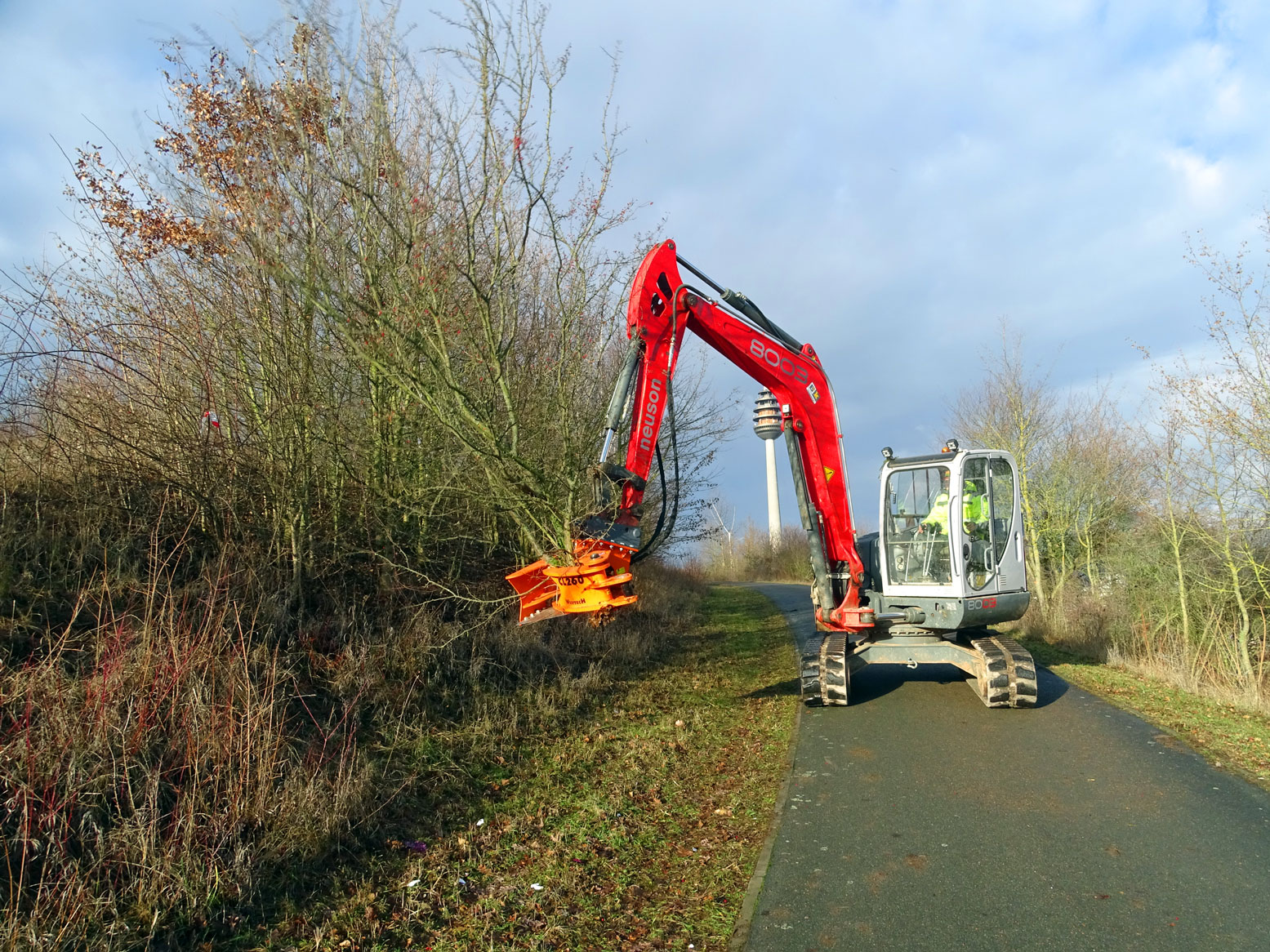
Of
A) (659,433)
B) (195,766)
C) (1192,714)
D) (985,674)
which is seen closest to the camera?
(195,766)

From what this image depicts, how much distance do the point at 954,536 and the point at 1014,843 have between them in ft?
15.9

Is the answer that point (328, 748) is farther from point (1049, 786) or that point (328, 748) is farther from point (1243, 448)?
point (1243, 448)

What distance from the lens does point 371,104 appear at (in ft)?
26.0

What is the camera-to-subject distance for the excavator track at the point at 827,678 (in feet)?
31.3

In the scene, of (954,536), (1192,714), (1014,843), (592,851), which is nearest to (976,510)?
(954,536)

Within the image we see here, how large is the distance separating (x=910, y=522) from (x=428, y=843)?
7.09 metres

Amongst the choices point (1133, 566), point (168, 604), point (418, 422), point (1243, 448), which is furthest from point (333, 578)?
point (1133, 566)

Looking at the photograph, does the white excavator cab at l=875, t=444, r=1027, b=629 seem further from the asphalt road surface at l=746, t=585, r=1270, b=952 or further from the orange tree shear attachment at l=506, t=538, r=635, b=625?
the orange tree shear attachment at l=506, t=538, r=635, b=625

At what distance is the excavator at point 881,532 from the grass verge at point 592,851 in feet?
5.79

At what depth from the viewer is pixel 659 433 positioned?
26.5 ft

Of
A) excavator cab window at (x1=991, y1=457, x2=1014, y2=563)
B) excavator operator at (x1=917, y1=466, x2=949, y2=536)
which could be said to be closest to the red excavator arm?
excavator operator at (x1=917, y1=466, x2=949, y2=536)

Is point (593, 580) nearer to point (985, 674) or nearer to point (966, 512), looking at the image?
point (985, 674)

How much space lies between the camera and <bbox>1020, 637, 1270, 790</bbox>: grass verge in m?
7.28

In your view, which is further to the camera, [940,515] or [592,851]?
[940,515]
